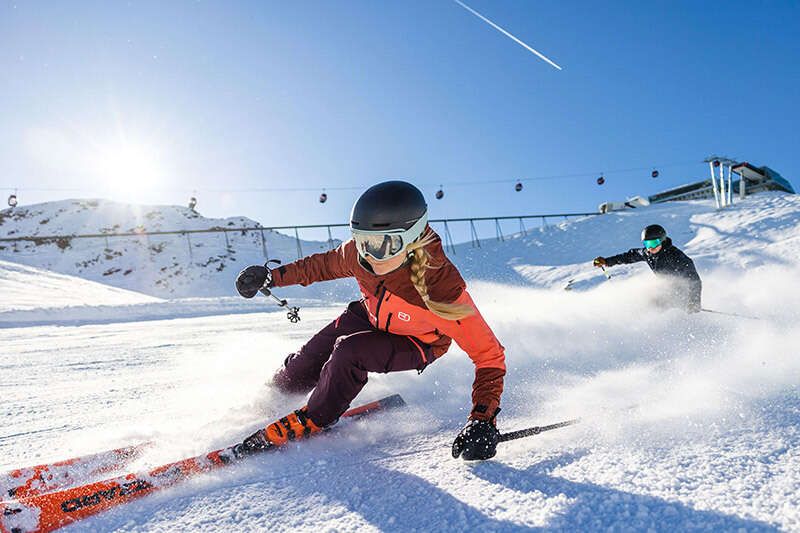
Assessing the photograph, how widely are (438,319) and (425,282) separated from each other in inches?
8.0

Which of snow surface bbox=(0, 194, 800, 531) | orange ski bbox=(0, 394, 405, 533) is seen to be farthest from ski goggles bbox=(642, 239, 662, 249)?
orange ski bbox=(0, 394, 405, 533)

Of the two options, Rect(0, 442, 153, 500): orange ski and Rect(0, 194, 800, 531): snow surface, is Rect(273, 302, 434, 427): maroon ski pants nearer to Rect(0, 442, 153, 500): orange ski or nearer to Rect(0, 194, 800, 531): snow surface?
Rect(0, 194, 800, 531): snow surface

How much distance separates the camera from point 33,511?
4.97 ft

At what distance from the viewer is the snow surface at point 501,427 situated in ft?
4.68

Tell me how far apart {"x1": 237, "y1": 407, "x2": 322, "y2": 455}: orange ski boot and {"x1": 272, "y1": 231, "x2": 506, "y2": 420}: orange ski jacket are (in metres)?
0.63

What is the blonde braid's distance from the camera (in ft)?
7.10

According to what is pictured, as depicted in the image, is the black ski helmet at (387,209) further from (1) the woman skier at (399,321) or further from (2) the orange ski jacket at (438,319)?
(2) the orange ski jacket at (438,319)

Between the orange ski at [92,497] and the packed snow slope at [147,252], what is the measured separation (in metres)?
18.1

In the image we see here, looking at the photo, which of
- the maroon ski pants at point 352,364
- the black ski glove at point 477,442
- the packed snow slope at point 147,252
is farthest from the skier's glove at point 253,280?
the packed snow slope at point 147,252

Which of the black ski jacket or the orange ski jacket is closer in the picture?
the orange ski jacket

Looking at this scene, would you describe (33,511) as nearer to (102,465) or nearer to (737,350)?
(102,465)

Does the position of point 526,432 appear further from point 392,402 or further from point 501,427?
point 392,402

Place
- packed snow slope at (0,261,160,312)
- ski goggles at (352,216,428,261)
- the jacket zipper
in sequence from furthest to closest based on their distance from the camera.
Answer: packed snow slope at (0,261,160,312), the jacket zipper, ski goggles at (352,216,428,261)

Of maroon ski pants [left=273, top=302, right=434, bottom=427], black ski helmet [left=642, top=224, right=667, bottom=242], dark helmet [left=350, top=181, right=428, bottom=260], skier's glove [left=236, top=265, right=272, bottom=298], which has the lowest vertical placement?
maroon ski pants [left=273, top=302, right=434, bottom=427]
